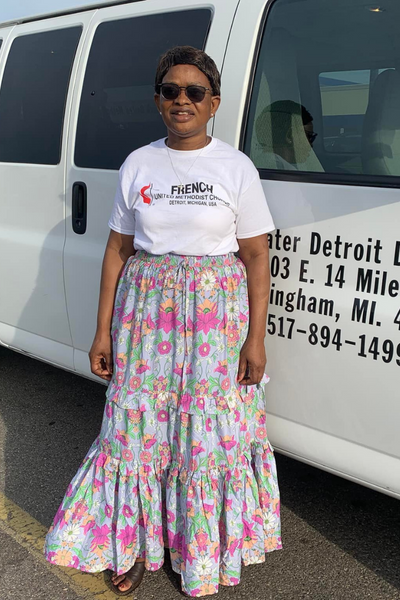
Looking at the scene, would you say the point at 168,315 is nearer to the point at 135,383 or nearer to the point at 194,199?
the point at 135,383

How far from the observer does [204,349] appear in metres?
2.16

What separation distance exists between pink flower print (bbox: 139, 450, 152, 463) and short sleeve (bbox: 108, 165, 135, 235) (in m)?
0.73

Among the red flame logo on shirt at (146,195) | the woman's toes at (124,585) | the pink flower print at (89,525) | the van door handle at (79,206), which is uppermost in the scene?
the red flame logo on shirt at (146,195)

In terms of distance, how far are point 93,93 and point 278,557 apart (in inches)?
82.8

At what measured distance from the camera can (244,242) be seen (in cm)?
221

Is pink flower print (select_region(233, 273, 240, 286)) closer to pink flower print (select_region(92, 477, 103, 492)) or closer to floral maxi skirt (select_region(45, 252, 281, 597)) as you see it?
floral maxi skirt (select_region(45, 252, 281, 597))

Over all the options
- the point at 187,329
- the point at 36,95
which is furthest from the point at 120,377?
the point at 36,95

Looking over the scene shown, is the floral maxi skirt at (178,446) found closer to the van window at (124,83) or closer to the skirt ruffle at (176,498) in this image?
the skirt ruffle at (176,498)

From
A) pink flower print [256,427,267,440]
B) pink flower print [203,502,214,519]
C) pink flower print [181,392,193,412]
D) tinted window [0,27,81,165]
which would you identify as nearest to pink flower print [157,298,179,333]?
pink flower print [181,392,193,412]

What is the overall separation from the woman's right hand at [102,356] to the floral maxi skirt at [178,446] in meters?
0.06

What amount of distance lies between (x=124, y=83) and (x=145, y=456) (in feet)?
5.19

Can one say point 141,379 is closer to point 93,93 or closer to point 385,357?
point 385,357

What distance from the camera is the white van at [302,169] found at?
2145 mm

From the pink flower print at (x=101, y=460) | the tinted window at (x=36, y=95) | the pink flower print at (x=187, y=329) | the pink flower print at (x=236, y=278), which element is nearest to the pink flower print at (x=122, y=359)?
the pink flower print at (x=187, y=329)
